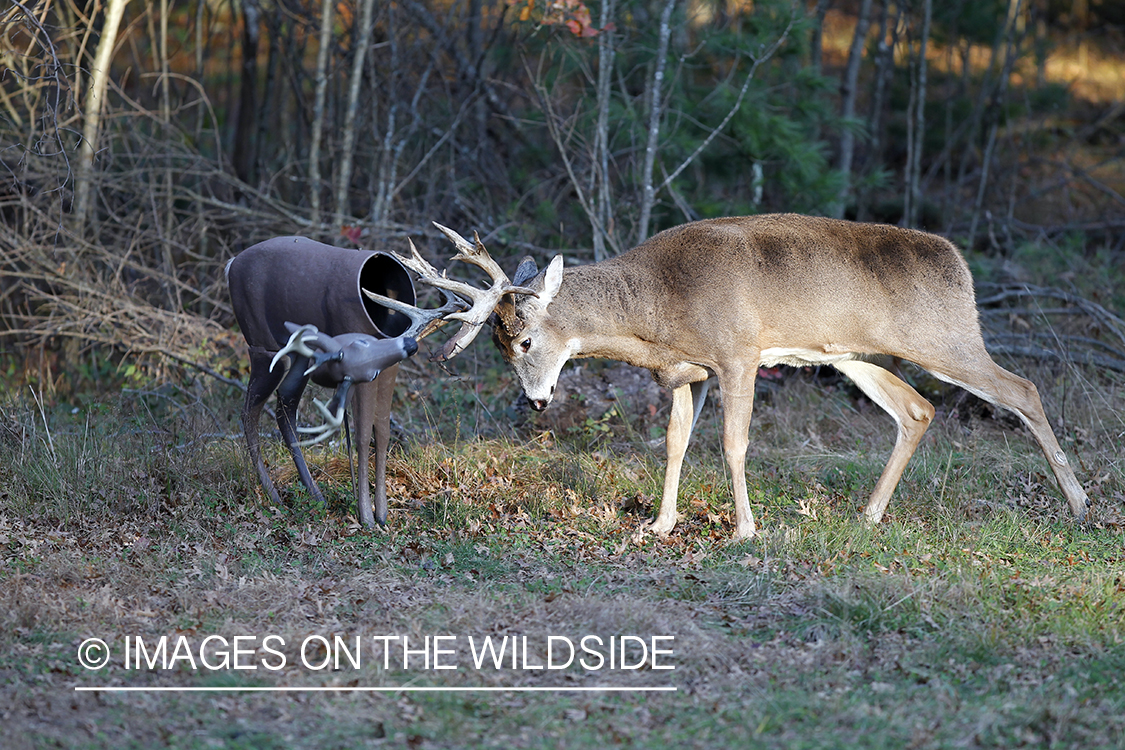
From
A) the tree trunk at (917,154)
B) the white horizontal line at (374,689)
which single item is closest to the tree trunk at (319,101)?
the white horizontal line at (374,689)

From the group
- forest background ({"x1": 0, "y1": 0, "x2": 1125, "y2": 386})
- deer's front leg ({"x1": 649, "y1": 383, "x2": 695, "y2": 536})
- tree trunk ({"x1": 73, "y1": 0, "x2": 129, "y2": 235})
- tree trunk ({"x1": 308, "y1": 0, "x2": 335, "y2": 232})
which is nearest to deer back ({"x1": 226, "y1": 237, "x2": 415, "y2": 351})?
deer's front leg ({"x1": 649, "y1": 383, "x2": 695, "y2": 536})

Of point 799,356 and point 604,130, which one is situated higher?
point 604,130

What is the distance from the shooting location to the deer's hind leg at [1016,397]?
6.92 meters

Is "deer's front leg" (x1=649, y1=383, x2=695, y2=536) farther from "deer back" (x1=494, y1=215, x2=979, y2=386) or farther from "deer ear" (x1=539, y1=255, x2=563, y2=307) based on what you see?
"deer ear" (x1=539, y1=255, x2=563, y2=307)

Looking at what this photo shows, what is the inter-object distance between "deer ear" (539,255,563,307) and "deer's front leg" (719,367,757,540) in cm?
119

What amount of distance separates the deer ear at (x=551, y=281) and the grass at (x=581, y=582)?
1.40 m

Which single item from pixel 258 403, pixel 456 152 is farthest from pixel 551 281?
pixel 456 152

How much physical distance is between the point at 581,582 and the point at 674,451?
5.03 feet

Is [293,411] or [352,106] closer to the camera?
[293,411]

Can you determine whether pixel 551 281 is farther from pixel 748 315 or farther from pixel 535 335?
pixel 748 315

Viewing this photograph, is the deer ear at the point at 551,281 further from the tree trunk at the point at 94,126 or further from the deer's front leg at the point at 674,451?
the tree trunk at the point at 94,126

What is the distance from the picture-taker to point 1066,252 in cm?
1220

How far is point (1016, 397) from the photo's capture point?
6.93 meters

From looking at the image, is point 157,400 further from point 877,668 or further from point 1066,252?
point 1066,252
